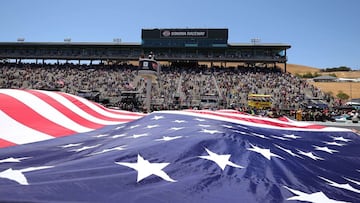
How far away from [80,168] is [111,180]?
0.52 meters

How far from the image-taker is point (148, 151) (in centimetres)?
336

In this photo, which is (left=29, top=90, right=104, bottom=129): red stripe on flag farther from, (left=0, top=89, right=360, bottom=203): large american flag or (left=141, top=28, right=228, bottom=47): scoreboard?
(left=141, top=28, right=228, bottom=47): scoreboard

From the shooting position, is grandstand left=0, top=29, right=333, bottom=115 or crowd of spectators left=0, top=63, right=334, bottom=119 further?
grandstand left=0, top=29, right=333, bottom=115

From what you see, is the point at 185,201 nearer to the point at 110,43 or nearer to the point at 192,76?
the point at 192,76

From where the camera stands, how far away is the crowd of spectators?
104 feet

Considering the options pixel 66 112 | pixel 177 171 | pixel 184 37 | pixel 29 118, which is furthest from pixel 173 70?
pixel 177 171

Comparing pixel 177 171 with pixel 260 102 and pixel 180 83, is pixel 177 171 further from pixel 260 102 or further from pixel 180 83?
pixel 180 83

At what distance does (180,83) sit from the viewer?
127 ft

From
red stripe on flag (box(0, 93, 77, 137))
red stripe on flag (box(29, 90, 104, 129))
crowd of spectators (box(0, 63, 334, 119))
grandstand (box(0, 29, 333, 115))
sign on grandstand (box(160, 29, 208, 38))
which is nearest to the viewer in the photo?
red stripe on flag (box(0, 93, 77, 137))

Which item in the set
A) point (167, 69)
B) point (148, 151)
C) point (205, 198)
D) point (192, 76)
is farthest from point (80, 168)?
point (167, 69)

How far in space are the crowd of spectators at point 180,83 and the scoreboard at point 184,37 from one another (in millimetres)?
4375

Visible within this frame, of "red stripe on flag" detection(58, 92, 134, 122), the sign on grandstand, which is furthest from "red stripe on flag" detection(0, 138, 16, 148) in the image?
the sign on grandstand

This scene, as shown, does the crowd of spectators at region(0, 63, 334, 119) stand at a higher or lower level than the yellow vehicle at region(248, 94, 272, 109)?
higher

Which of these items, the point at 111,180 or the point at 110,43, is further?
the point at 110,43
